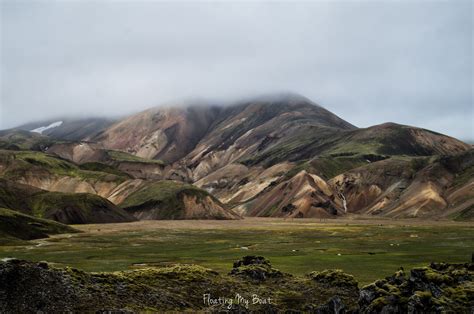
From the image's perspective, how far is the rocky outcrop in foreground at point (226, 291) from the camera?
25578mm

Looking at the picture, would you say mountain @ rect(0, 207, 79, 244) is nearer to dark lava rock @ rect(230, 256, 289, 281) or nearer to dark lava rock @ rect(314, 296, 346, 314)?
dark lava rock @ rect(230, 256, 289, 281)

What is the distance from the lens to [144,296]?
2914 cm

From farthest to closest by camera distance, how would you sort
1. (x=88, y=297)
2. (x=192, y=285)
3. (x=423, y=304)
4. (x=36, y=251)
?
(x=36, y=251)
(x=192, y=285)
(x=88, y=297)
(x=423, y=304)

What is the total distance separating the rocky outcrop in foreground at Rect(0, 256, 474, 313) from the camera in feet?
83.9

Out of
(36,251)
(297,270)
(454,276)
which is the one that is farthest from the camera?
(36,251)

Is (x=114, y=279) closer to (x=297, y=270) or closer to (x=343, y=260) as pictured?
(x=297, y=270)

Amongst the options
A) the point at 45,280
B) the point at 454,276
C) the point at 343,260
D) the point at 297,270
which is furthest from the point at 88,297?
the point at 343,260

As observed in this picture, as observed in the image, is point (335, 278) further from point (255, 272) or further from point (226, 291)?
point (226, 291)

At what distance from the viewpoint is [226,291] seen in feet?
105

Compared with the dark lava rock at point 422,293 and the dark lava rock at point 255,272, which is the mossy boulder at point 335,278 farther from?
the dark lava rock at point 422,293

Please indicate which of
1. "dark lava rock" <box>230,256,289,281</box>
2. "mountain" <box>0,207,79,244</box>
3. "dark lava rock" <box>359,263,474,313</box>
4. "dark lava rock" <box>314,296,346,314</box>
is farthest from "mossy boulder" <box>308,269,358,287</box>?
"mountain" <box>0,207,79,244</box>

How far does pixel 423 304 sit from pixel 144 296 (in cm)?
1450

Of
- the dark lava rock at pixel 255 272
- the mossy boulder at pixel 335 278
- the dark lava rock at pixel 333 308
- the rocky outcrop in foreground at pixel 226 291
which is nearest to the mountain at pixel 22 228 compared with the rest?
the dark lava rock at pixel 255 272

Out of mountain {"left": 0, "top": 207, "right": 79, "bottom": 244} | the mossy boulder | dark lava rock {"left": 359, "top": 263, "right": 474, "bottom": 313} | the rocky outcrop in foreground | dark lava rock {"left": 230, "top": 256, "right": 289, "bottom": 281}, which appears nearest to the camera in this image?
dark lava rock {"left": 359, "top": 263, "right": 474, "bottom": 313}
